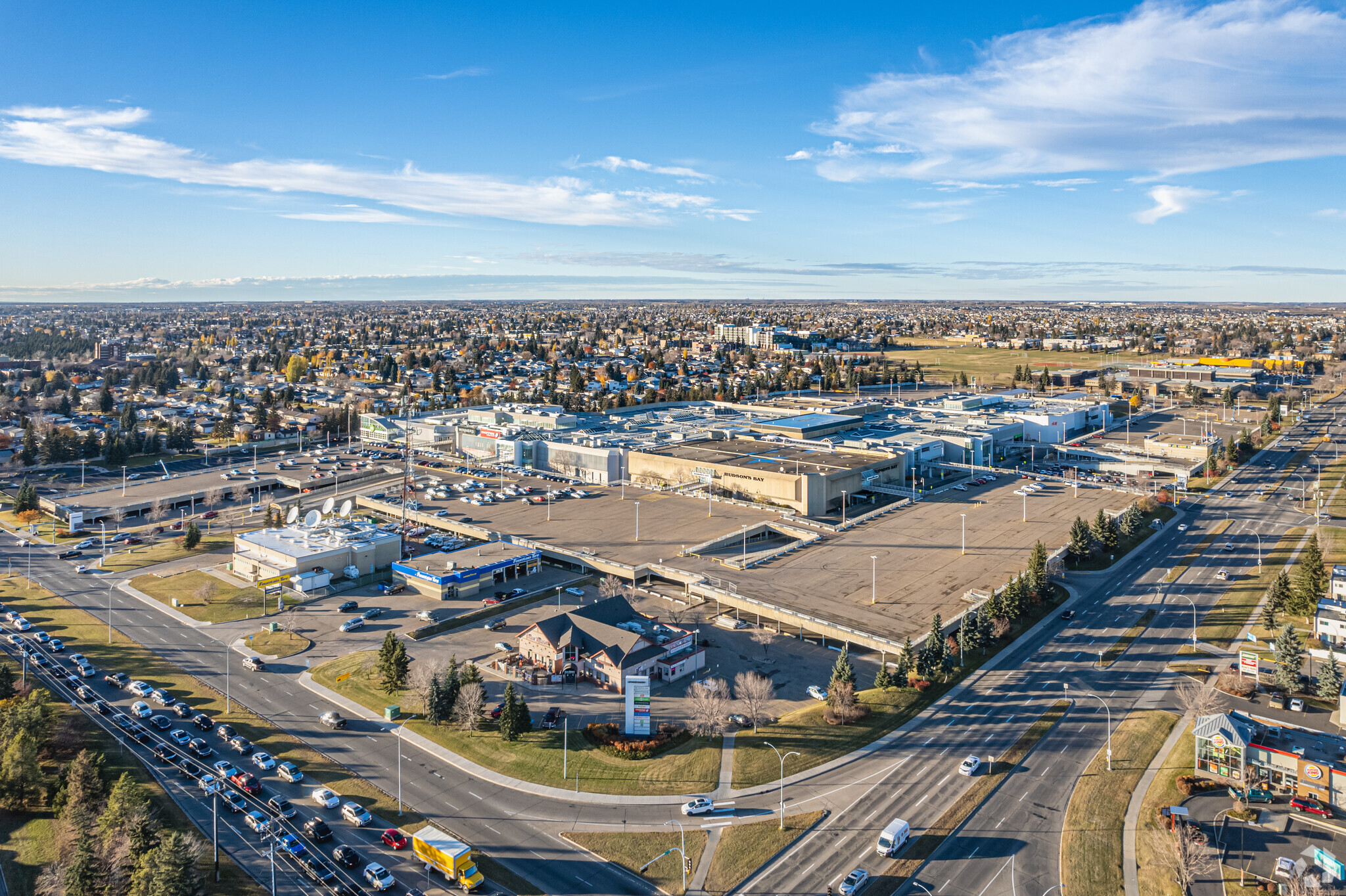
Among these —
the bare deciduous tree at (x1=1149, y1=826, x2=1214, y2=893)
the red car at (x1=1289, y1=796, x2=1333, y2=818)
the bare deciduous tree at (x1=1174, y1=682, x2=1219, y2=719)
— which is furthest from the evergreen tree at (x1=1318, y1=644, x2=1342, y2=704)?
the bare deciduous tree at (x1=1149, y1=826, x2=1214, y2=893)

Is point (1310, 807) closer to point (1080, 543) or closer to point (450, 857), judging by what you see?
point (1080, 543)

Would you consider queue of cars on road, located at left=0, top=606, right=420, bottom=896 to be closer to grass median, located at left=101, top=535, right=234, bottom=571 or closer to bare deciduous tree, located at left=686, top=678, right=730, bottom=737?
bare deciduous tree, located at left=686, top=678, right=730, bottom=737

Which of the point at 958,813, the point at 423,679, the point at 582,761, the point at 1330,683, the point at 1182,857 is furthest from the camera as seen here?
the point at 423,679

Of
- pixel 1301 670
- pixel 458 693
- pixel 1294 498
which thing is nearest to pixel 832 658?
pixel 458 693

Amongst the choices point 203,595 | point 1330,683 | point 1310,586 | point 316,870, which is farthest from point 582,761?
point 1310,586

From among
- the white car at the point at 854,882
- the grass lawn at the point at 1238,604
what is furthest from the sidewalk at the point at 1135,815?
the grass lawn at the point at 1238,604

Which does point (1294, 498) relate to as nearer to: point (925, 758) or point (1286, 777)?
point (1286, 777)
